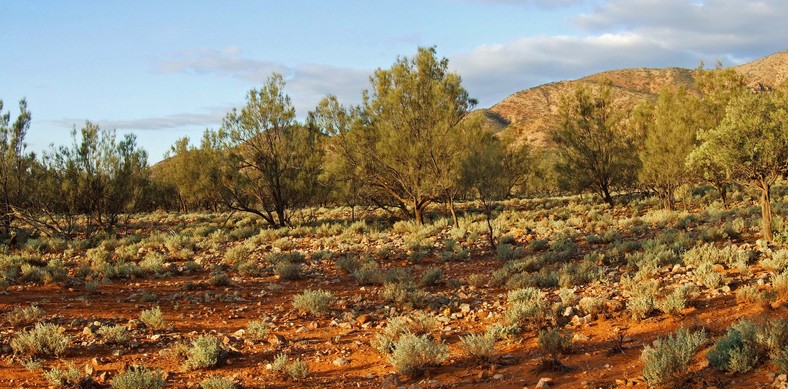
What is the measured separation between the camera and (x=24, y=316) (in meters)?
9.10

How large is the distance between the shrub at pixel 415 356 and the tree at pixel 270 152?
19.8m

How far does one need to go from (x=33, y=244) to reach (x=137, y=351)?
1515 cm

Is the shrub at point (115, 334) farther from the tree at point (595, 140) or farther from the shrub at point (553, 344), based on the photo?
the tree at point (595, 140)

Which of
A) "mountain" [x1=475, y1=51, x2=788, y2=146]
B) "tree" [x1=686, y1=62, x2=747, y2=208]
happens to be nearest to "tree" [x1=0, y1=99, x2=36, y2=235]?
"tree" [x1=686, y1=62, x2=747, y2=208]

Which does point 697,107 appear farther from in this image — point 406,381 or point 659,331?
point 406,381

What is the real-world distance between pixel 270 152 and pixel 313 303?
16586mm

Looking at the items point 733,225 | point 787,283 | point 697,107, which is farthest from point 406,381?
point 697,107

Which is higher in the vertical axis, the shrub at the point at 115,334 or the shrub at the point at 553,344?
the shrub at the point at 115,334

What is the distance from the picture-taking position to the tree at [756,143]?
12234 mm

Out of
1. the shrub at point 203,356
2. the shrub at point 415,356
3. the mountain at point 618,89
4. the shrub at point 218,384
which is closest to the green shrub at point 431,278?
the shrub at point 415,356

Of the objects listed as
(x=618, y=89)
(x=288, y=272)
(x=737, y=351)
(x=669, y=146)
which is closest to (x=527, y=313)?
(x=737, y=351)

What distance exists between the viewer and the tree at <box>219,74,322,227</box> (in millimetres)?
24938

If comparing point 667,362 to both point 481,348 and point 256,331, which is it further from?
point 256,331

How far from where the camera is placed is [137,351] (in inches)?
308
